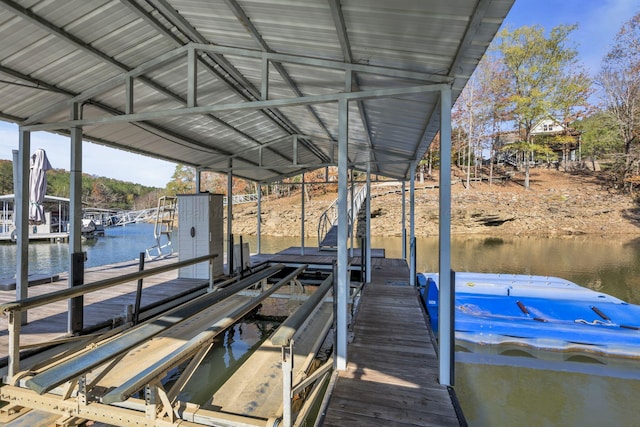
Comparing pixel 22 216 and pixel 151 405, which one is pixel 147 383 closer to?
pixel 151 405

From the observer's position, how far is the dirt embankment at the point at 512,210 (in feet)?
62.0

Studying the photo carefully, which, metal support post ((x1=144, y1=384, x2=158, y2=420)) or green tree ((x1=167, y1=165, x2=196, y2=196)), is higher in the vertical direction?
green tree ((x1=167, y1=165, x2=196, y2=196))

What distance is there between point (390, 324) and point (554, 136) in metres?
26.7

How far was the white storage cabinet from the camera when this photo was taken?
6.46m

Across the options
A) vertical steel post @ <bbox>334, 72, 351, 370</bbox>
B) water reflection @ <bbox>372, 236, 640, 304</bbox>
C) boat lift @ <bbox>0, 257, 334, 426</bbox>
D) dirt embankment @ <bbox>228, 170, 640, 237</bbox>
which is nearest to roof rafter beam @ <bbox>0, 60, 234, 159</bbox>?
boat lift @ <bbox>0, 257, 334, 426</bbox>

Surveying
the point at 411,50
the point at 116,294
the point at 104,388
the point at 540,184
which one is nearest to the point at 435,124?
the point at 411,50

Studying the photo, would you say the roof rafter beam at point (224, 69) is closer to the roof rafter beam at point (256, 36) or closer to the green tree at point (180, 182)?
the roof rafter beam at point (256, 36)

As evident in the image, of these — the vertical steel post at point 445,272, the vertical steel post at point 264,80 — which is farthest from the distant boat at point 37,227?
the vertical steel post at point 445,272

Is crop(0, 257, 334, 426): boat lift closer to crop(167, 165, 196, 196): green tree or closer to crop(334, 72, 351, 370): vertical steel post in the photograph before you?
crop(334, 72, 351, 370): vertical steel post

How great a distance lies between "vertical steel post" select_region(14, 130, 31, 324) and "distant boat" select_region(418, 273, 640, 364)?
18.7 ft

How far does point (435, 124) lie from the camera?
4109 millimetres

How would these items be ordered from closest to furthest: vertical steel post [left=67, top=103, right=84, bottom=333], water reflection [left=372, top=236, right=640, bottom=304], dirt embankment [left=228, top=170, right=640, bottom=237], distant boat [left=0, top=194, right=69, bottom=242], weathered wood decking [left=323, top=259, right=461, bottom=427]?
weathered wood decking [left=323, top=259, right=461, bottom=427] < vertical steel post [left=67, top=103, right=84, bottom=333] < water reflection [left=372, top=236, right=640, bottom=304] < distant boat [left=0, top=194, right=69, bottom=242] < dirt embankment [left=228, top=170, right=640, bottom=237]

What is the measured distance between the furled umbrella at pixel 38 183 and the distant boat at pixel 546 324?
266 inches

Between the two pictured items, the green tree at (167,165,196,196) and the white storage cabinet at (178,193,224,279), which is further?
the green tree at (167,165,196,196)
